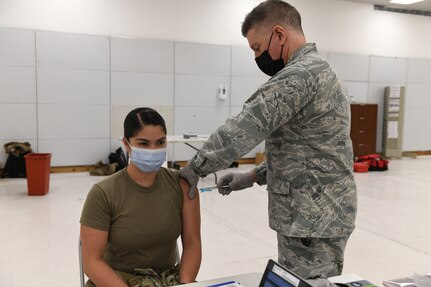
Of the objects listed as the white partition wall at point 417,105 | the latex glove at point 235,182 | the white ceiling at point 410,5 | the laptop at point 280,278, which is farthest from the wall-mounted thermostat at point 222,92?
the laptop at point 280,278

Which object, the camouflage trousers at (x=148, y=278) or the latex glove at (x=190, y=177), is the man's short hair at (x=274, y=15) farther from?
the camouflage trousers at (x=148, y=278)

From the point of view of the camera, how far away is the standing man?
1513 mm

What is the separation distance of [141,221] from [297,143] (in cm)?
69

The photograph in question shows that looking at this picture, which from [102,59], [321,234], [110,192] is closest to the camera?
[321,234]

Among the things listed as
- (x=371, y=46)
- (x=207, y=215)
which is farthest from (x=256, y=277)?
(x=371, y=46)

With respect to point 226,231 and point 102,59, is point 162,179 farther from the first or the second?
point 102,59

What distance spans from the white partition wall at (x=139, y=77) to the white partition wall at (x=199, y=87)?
6.6 inches

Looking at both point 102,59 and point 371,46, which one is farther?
point 371,46

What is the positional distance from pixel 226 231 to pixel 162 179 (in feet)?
8.15

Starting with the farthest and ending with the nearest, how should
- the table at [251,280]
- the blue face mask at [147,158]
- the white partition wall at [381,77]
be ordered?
the white partition wall at [381,77]
the blue face mask at [147,158]
the table at [251,280]

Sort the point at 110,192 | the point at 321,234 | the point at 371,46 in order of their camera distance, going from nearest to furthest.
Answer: the point at 321,234, the point at 110,192, the point at 371,46

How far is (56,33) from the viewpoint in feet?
22.0

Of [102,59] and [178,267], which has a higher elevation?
[102,59]

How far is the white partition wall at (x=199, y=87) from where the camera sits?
7.57m
